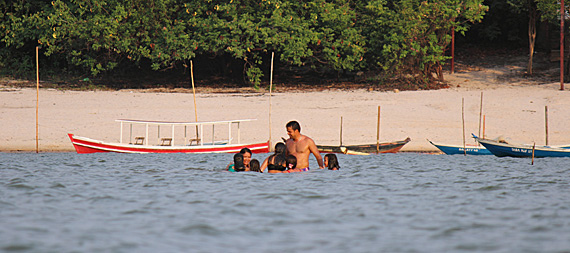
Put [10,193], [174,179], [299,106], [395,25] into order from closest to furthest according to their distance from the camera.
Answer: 1. [10,193]
2. [174,179]
3. [299,106]
4. [395,25]

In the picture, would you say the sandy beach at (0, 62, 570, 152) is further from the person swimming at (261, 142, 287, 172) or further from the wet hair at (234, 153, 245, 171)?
the wet hair at (234, 153, 245, 171)

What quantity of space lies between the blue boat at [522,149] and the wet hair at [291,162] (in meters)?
5.87

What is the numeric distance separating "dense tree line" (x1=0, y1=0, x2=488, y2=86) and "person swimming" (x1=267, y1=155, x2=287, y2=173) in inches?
498

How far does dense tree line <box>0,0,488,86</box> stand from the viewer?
28.5m

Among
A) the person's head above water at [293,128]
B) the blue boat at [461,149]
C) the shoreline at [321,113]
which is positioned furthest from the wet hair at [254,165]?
the blue boat at [461,149]

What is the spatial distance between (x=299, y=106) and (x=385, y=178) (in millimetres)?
10034

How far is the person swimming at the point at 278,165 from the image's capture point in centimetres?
1594

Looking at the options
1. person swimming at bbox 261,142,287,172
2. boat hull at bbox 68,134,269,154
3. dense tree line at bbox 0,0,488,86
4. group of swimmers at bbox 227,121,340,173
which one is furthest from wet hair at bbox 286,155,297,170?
dense tree line at bbox 0,0,488,86

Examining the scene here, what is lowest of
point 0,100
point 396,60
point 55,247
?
point 55,247

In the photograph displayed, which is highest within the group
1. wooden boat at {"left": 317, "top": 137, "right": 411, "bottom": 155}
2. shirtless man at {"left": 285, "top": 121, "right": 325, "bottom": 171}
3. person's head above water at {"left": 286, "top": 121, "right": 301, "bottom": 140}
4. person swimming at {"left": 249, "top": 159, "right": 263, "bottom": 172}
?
person's head above water at {"left": 286, "top": 121, "right": 301, "bottom": 140}

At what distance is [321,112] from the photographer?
24312 millimetres

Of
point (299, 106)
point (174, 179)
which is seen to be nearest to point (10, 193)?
point (174, 179)

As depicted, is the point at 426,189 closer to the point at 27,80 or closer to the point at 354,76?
the point at 354,76

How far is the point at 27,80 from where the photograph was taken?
30422 millimetres
